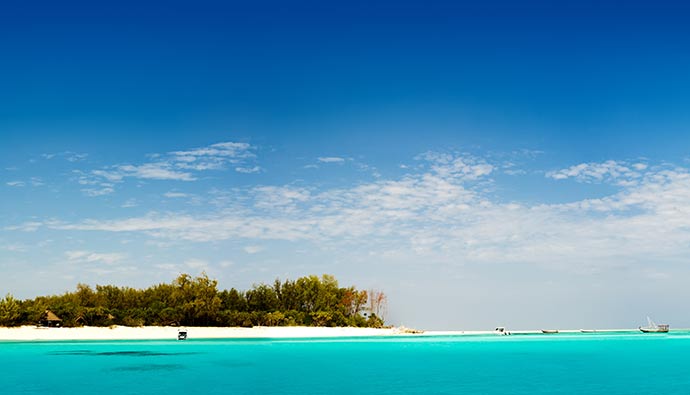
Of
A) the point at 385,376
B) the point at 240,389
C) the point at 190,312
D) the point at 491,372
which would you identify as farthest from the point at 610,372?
the point at 190,312

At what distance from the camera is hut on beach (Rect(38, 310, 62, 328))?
73375 millimetres

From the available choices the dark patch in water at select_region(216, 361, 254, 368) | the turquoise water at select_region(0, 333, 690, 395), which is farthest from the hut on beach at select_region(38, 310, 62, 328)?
the dark patch in water at select_region(216, 361, 254, 368)

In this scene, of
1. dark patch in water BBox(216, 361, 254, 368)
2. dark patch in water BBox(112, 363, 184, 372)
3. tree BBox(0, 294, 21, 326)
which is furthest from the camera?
tree BBox(0, 294, 21, 326)

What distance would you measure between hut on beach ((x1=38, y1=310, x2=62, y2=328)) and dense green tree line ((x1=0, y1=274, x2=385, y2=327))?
1.25 feet

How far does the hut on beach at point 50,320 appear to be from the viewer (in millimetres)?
73375

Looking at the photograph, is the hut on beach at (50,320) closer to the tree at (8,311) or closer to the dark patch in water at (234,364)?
the tree at (8,311)

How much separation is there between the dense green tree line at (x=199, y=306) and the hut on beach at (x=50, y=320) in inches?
15.0

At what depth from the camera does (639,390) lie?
3044 cm

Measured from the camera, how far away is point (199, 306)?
80938 millimetres

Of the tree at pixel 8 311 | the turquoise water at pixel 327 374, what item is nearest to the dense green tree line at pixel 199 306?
the tree at pixel 8 311

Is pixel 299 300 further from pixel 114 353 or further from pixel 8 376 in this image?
pixel 8 376

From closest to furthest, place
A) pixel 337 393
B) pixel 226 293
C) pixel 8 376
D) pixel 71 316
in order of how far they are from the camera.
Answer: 1. pixel 337 393
2. pixel 8 376
3. pixel 71 316
4. pixel 226 293

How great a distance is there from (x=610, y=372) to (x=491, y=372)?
298 inches

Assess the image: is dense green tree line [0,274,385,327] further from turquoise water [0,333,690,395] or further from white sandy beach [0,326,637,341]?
turquoise water [0,333,690,395]
